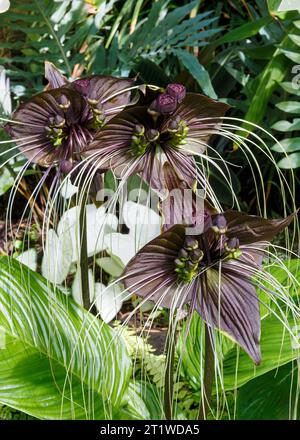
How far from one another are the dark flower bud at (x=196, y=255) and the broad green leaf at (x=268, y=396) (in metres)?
0.36

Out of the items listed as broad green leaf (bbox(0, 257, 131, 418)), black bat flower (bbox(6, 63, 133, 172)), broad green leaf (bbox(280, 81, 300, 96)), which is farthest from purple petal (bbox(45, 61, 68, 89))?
broad green leaf (bbox(280, 81, 300, 96))

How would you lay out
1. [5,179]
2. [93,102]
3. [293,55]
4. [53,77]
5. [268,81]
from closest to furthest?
[93,102]
[53,77]
[293,55]
[268,81]
[5,179]

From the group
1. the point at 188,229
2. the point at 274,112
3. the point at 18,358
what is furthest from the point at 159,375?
the point at 274,112

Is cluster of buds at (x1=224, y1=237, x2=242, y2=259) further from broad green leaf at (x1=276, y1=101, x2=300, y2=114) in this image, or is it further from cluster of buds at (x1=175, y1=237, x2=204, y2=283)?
broad green leaf at (x1=276, y1=101, x2=300, y2=114)

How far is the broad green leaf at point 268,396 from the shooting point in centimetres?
106

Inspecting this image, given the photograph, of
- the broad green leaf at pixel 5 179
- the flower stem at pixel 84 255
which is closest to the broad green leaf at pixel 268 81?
the broad green leaf at pixel 5 179

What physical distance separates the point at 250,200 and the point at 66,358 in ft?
4.72

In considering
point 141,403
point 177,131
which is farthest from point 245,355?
point 177,131

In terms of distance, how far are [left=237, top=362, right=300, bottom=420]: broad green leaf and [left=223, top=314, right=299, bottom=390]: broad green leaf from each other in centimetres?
3

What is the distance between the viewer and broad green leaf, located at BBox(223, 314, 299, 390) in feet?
3.27

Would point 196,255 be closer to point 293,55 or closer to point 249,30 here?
point 293,55

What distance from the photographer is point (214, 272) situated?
2.70ft

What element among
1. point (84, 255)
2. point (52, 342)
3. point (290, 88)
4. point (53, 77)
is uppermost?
point (290, 88)

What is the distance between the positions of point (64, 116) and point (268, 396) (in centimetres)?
59
